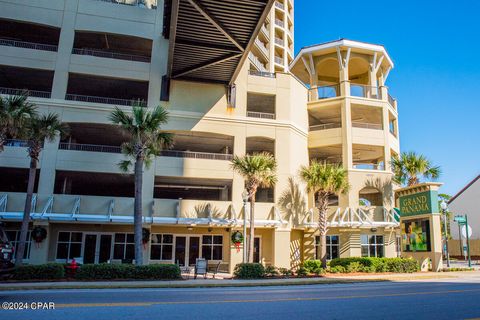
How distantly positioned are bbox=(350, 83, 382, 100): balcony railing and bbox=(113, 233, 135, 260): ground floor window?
21.8 metres

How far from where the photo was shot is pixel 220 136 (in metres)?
30.8

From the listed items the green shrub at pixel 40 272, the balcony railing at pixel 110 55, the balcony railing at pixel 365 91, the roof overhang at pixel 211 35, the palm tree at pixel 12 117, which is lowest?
the green shrub at pixel 40 272

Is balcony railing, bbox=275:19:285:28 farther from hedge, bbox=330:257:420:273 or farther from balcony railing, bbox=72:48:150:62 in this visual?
hedge, bbox=330:257:420:273

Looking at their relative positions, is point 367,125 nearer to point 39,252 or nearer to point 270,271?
point 270,271

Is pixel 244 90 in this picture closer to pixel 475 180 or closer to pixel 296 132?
pixel 296 132

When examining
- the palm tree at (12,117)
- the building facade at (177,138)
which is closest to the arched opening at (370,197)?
the building facade at (177,138)

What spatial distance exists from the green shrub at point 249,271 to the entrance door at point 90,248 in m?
11.9

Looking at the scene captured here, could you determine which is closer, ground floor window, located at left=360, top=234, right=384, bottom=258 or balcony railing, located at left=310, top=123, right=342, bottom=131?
ground floor window, located at left=360, top=234, right=384, bottom=258

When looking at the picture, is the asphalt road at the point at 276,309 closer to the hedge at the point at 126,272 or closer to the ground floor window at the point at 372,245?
the hedge at the point at 126,272

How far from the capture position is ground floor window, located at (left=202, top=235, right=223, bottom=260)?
2944cm

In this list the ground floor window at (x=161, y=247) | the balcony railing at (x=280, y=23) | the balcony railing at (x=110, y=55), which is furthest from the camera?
the balcony railing at (x=280, y=23)

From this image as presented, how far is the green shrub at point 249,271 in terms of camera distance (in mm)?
21359

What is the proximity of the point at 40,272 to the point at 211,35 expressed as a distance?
1574cm

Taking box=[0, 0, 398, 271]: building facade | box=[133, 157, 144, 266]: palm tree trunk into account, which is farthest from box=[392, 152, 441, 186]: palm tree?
box=[133, 157, 144, 266]: palm tree trunk
